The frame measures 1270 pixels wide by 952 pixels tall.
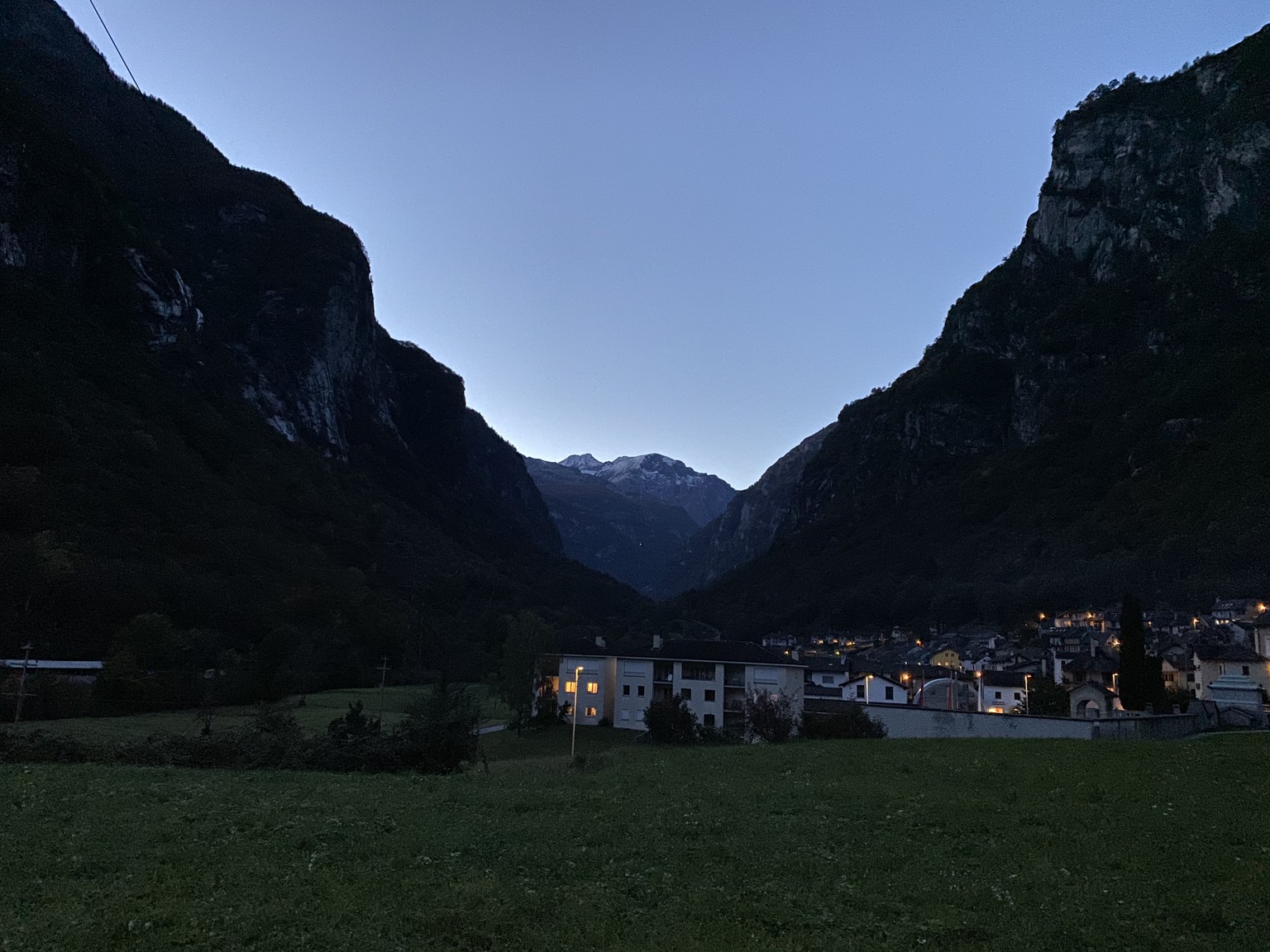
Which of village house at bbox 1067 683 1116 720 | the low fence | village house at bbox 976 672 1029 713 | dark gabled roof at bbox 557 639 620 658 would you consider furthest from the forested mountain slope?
village house at bbox 1067 683 1116 720

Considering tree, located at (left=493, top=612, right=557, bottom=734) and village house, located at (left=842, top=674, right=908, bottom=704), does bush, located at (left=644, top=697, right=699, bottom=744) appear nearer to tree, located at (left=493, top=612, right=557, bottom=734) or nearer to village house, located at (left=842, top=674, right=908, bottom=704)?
tree, located at (left=493, top=612, right=557, bottom=734)

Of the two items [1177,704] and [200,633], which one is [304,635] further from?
[1177,704]

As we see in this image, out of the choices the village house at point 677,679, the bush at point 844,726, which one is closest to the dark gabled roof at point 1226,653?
the village house at point 677,679

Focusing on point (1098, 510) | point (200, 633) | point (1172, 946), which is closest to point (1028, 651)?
point (1098, 510)

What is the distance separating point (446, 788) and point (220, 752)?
14903mm

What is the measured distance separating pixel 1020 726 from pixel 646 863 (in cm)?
4339

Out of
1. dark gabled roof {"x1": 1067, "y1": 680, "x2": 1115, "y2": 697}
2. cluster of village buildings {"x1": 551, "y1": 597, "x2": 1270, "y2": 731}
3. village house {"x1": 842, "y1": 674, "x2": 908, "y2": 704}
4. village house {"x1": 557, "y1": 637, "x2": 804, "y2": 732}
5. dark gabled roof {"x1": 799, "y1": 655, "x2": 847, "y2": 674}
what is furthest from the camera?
dark gabled roof {"x1": 799, "y1": 655, "x2": 847, "y2": 674}

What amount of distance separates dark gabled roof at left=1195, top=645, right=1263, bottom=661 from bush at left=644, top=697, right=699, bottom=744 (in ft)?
221

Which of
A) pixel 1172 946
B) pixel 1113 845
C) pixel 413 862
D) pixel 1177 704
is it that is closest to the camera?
pixel 1172 946

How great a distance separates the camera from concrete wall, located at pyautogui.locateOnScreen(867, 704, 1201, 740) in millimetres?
47812

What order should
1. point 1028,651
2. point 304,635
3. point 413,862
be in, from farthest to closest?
point 1028,651 → point 304,635 → point 413,862

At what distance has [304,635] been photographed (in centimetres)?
10350

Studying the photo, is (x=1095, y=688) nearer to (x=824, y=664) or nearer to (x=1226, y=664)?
(x=1226, y=664)

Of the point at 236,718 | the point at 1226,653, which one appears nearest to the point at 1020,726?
the point at 1226,653
